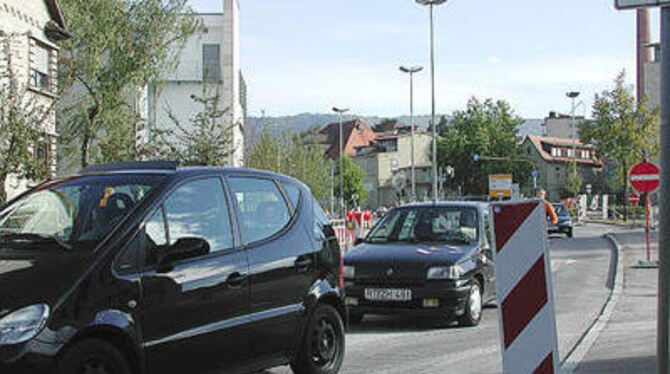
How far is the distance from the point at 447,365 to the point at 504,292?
4.65 metres

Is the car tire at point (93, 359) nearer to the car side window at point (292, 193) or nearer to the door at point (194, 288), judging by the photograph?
the door at point (194, 288)

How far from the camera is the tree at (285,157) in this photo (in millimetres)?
50400

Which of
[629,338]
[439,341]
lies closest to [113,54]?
[439,341]

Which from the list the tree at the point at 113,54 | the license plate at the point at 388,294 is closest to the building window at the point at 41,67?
the tree at the point at 113,54

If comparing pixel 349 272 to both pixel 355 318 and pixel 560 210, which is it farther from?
pixel 560 210

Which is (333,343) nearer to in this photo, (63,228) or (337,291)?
(337,291)

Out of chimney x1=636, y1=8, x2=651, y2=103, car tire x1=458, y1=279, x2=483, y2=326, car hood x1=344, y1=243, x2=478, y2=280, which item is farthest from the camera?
chimney x1=636, y1=8, x2=651, y2=103

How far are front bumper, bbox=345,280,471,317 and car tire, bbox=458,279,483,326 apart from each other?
108mm

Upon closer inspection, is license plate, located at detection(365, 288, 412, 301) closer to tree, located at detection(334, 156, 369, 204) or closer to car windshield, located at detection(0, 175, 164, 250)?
car windshield, located at detection(0, 175, 164, 250)

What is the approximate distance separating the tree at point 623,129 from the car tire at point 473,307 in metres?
49.6

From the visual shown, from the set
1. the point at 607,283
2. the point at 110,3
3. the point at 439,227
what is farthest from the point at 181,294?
the point at 110,3

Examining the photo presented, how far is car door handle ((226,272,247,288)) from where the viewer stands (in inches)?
241

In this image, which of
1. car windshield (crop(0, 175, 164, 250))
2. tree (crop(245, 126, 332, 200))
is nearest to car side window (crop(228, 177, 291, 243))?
car windshield (crop(0, 175, 164, 250))

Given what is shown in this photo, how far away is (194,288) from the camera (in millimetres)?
5785
